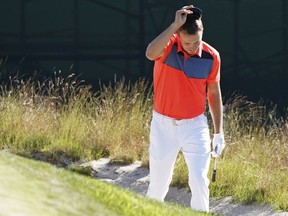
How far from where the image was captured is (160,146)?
648 centimetres

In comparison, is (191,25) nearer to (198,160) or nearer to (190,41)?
(190,41)

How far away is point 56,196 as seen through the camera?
3.67 m

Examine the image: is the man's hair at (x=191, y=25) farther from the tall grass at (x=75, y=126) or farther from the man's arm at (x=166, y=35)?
the tall grass at (x=75, y=126)

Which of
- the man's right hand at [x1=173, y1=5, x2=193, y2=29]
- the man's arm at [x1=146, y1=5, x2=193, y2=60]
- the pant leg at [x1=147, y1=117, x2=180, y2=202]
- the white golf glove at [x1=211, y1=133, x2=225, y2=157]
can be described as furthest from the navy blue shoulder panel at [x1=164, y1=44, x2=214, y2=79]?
the white golf glove at [x1=211, y1=133, x2=225, y2=157]

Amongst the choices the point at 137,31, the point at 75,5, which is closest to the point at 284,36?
the point at 137,31

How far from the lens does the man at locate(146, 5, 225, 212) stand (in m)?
6.39

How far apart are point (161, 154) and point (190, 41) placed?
0.84m

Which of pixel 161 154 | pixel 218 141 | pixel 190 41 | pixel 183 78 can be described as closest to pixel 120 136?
pixel 218 141

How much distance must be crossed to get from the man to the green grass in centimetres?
190

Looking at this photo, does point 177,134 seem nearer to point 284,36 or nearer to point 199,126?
point 199,126

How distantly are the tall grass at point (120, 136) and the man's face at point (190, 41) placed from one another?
2.16 meters

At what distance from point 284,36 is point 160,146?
21.3ft

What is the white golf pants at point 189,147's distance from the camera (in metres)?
6.41

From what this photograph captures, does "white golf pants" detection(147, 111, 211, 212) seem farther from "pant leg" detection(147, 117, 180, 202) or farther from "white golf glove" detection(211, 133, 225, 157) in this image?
"white golf glove" detection(211, 133, 225, 157)
